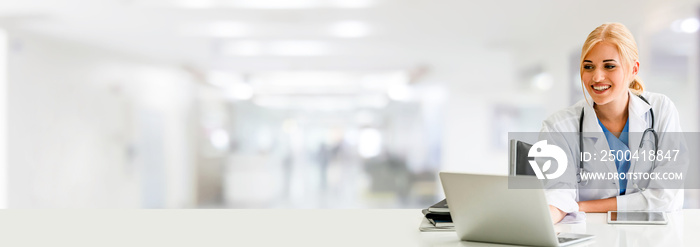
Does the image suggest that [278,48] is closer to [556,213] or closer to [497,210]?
[556,213]

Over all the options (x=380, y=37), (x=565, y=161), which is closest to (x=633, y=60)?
(x=565, y=161)

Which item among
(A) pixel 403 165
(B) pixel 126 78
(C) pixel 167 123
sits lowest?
(A) pixel 403 165

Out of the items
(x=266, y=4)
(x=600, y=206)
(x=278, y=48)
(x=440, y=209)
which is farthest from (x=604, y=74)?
(x=278, y=48)

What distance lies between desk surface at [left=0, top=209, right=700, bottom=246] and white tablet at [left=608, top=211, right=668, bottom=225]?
0.10 ft

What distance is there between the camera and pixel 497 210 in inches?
51.4

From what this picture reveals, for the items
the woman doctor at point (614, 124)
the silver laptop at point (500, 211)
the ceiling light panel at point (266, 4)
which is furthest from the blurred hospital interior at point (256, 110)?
the silver laptop at point (500, 211)

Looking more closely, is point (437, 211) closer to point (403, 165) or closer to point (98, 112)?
point (403, 165)

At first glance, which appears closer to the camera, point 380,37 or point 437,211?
point 437,211

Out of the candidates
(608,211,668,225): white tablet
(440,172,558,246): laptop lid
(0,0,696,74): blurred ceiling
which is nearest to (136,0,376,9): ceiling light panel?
(0,0,696,74): blurred ceiling

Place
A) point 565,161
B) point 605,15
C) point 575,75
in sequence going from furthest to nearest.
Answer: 1. point 575,75
2. point 605,15
3. point 565,161

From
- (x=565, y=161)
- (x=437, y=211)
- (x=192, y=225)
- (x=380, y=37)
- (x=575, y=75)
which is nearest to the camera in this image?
(x=437, y=211)

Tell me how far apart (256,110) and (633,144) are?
5.77m

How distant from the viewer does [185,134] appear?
23.9ft

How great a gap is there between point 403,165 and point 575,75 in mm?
2117
